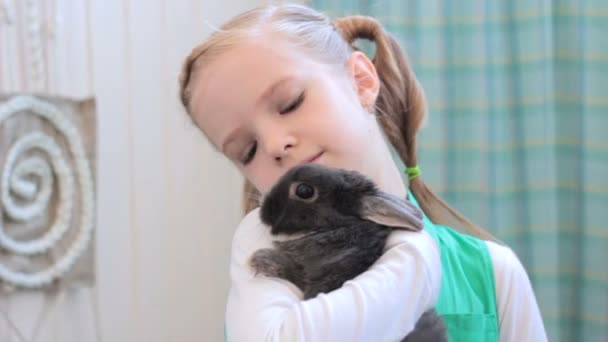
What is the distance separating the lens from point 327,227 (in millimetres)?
729

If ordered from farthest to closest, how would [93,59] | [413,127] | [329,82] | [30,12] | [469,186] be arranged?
[469,186] < [93,59] < [30,12] < [413,127] < [329,82]

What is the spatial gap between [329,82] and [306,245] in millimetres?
282

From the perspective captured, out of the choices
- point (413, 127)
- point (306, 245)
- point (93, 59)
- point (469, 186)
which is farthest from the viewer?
point (469, 186)

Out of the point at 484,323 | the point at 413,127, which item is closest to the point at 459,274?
the point at 484,323

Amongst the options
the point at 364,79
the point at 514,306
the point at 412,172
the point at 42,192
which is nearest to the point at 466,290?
the point at 514,306

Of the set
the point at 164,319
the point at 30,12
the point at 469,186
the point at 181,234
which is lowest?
the point at 164,319

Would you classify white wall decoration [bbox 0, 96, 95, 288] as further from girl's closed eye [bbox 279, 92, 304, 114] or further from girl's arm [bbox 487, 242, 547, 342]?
girl's arm [bbox 487, 242, 547, 342]

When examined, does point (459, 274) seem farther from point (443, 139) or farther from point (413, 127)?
point (443, 139)

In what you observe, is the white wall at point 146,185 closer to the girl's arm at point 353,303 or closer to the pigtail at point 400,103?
the pigtail at point 400,103

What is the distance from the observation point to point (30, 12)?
1.38 metres

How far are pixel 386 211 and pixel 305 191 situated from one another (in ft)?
0.32

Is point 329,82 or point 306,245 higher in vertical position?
point 329,82

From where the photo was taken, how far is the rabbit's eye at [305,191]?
74cm

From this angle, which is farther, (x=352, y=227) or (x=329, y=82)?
(x=329, y=82)
